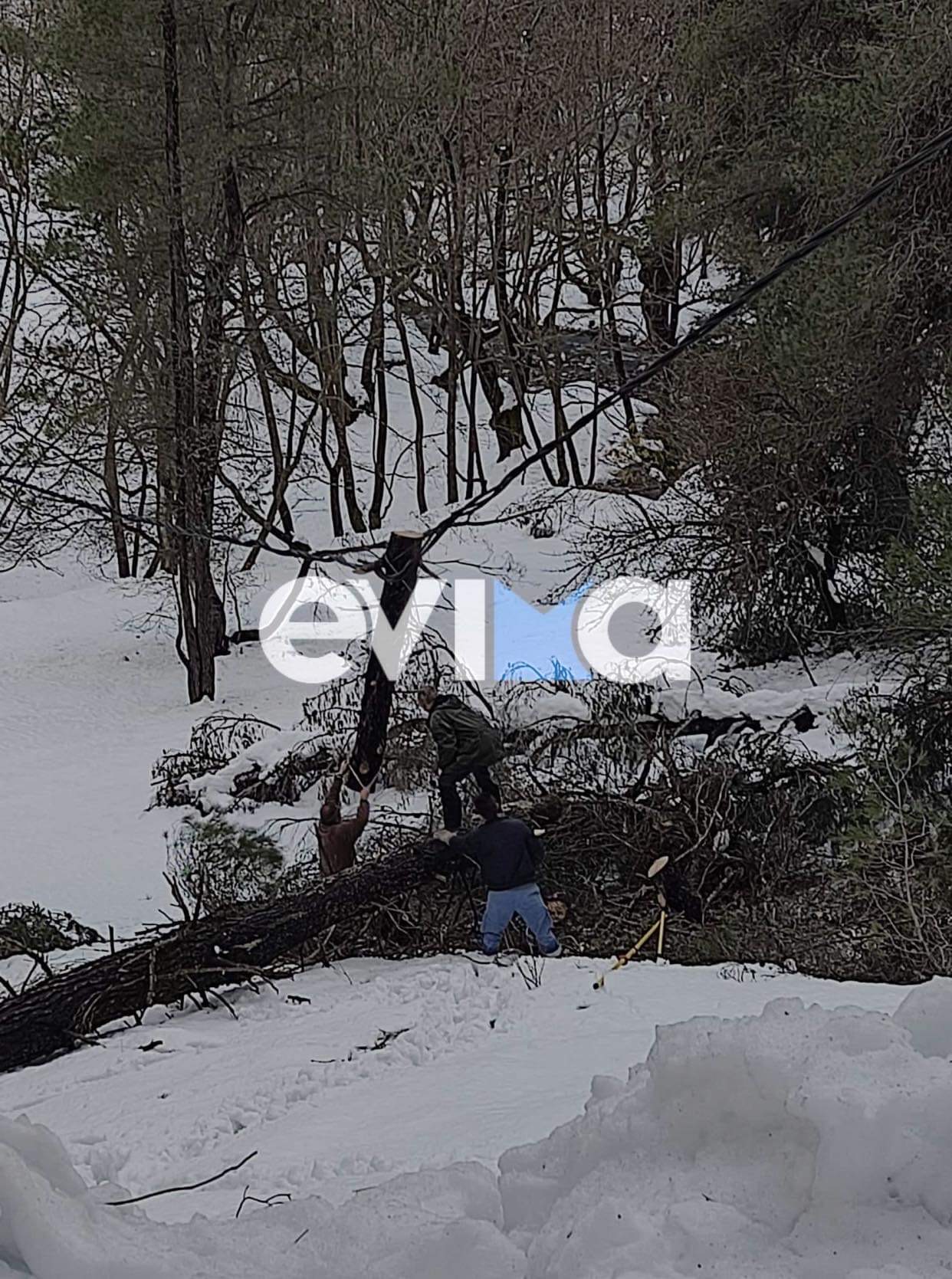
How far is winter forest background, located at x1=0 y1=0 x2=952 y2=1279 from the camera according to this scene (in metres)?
4.76

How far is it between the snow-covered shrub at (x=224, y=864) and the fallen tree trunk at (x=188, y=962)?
4.48 ft

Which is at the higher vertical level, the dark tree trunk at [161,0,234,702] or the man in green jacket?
the dark tree trunk at [161,0,234,702]

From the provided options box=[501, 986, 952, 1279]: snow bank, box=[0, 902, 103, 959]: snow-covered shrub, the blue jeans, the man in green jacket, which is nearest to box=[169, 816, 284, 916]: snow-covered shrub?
box=[0, 902, 103, 959]: snow-covered shrub

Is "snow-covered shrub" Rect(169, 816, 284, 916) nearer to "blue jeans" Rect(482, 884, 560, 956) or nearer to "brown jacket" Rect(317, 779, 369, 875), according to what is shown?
"brown jacket" Rect(317, 779, 369, 875)

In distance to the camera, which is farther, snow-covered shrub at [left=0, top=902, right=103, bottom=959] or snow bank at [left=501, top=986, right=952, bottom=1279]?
snow-covered shrub at [left=0, top=902, right=103, bottom=959]

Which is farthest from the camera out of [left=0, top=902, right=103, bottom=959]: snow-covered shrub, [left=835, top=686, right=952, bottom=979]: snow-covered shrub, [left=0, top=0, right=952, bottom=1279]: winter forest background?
[left=0, top=902, right=103, bottom=959]: snow-covered shrub

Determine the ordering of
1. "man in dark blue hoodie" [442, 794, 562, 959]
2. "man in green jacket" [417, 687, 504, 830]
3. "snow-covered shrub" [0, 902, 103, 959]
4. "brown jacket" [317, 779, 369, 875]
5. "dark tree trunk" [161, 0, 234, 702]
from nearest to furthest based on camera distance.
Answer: "man in dark blue hoodie" [442, 794, 562, 959]
"man in green jacket" [417, 687, 504, 830]
"brown jacket" [317, 779, 369, 875]
"snow-covered shrub" [0, 902, 103, 959]
"dark tree trunk" [161, 0, 234, 702]

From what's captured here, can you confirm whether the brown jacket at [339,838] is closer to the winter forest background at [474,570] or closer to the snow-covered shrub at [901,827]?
the winter forest background at [474,570]

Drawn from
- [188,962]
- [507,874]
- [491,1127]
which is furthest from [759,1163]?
[188,962]

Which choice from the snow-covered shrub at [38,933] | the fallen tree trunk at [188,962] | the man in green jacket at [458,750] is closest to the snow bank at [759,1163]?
the fallen tree trunk at [188,962]

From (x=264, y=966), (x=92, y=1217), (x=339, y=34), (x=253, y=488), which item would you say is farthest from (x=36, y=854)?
(x=339, y=34)

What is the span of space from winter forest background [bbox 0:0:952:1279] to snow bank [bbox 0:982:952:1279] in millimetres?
14

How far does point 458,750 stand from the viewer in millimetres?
8375

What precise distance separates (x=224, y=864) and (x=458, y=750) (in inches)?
115
